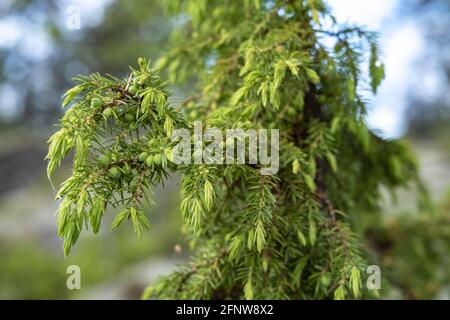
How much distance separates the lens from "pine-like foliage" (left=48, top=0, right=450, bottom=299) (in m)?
0.90

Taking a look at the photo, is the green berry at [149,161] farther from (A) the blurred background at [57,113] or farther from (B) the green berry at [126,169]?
(A) the blurred background at [57,113]

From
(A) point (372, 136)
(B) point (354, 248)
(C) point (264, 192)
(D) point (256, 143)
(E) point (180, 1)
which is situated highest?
(E) point (180, 1)

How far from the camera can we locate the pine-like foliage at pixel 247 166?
90 cm

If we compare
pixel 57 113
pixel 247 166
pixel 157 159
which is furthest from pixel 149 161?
pixel 57 113

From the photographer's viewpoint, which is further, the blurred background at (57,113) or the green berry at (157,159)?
the blurred background at (57,113)

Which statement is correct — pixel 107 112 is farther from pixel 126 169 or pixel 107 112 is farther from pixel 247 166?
pixel 247 166

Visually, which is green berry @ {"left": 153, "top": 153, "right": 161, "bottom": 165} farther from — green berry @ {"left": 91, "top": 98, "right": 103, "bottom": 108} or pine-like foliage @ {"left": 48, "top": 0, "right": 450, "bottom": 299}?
green berry @ {"left": 91, "top": 98, "right": 103, "bottom": 108}

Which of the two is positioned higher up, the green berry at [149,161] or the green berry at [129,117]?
the green berry at [129,117]

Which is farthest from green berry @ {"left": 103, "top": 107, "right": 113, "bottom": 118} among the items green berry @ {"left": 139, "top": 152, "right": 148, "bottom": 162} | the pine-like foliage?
green berry @ {"left": 139, "top": 152, "right": 148, "bottom": 162}

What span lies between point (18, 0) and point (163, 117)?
6.94 meters

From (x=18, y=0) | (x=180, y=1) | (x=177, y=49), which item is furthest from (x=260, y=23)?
(x=18, y=0)

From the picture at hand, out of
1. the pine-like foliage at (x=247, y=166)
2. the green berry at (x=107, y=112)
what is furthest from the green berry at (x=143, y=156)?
the green berry at (x=107, y=112)

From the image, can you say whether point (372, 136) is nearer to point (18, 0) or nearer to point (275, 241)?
point (275, 241)

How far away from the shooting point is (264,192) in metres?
1.01
